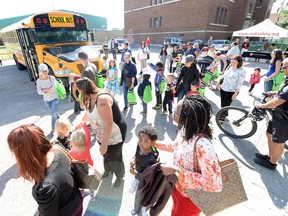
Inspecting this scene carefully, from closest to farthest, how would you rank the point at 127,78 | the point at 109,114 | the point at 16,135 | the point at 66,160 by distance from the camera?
the point at 16,135 → the point at 66,160 → the point at 109,114 → the point at 127,78

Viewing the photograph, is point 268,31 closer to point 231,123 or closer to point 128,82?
point 231,123

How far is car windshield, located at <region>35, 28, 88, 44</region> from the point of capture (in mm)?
7055

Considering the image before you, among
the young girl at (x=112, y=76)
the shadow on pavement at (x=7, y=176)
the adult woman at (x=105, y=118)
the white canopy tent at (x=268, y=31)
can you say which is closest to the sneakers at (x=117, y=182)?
the adult woman at (x=105, y=118)

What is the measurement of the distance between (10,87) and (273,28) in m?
19.8

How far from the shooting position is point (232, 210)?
2.38m

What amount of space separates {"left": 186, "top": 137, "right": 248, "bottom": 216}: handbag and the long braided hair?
1.22ft

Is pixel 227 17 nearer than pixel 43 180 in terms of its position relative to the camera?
No

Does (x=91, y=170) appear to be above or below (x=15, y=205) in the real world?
above

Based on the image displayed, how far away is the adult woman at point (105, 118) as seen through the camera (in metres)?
1.93

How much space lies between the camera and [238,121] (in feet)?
12.9

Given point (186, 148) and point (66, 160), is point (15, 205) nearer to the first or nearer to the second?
point (66, 160)

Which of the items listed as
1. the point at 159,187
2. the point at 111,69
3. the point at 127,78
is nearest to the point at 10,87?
the point at 111,69

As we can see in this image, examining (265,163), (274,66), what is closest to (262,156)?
(265,163)

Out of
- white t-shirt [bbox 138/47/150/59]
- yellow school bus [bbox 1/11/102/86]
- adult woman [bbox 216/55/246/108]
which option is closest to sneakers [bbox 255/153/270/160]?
adult woman [bbox 216/55/246/108]
